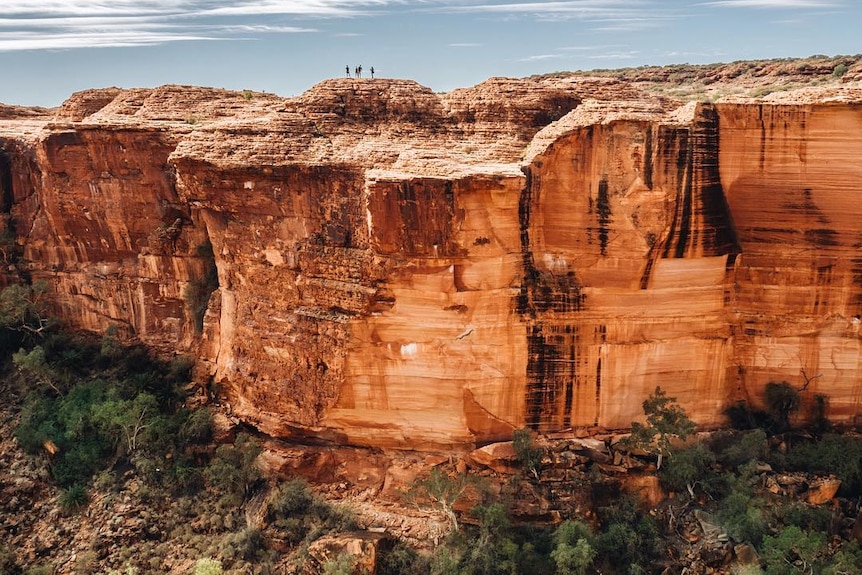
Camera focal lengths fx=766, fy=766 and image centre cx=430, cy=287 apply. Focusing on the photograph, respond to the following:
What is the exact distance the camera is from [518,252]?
1959cm

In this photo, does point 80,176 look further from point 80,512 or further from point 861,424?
point 861,424

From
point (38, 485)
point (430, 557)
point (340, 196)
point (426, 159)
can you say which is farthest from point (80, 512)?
point (426, 159)

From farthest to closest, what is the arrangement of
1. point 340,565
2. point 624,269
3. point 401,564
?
point 624,269, point 401,564, point 340,565

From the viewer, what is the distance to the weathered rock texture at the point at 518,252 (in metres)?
18.8

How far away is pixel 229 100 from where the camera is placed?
26.5 metres

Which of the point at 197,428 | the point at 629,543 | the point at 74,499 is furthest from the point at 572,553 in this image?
the point at 74,499

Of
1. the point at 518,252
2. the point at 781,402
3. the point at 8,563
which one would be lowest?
the point at 8,563

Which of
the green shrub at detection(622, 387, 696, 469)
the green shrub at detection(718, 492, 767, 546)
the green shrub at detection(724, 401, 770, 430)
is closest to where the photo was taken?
the green shrub at detection(718, 492, 767, 546)

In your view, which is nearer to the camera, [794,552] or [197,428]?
[794,552]

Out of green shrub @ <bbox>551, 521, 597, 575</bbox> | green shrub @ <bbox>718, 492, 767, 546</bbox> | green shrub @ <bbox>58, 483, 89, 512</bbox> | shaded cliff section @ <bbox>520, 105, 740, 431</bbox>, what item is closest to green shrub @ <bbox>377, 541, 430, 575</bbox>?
green shrub @ <bbox>551, 521, 597, 575</bbox>

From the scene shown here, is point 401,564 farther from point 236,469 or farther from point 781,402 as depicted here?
point 781,402

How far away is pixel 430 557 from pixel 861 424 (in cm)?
1198

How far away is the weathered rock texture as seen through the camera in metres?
18.8

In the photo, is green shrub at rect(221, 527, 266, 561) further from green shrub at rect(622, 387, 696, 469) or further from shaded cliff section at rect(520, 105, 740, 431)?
green shrub at rect(622, 387, 696, 469)
